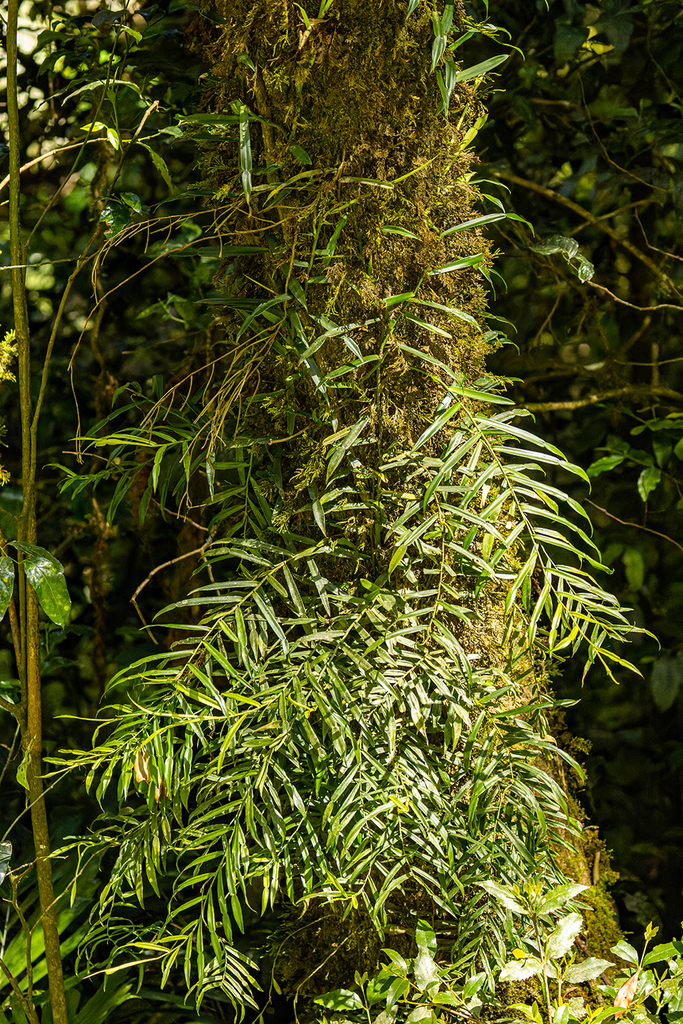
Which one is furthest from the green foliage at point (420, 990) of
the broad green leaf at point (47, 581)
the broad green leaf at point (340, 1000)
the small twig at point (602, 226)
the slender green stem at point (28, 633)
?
the small twig at point (602, 226)

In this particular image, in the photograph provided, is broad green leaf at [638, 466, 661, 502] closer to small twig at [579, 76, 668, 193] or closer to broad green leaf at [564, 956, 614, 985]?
small twig at [579, 76, 668, 193]

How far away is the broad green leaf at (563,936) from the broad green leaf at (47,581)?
0.52 metres

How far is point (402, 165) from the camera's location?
0.68 m

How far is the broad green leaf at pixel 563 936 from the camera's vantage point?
2.02 feet

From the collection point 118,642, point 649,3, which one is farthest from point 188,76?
point 118,642

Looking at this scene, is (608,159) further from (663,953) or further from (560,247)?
(663,953)

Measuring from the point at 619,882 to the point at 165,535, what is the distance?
3.60 feet

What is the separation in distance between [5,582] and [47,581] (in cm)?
5

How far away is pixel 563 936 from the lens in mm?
625

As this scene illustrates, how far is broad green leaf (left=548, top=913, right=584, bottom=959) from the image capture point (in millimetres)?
Answer: 617

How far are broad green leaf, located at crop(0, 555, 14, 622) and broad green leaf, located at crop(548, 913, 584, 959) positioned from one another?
55cm

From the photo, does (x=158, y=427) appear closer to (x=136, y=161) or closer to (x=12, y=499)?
(x=12, y=499)

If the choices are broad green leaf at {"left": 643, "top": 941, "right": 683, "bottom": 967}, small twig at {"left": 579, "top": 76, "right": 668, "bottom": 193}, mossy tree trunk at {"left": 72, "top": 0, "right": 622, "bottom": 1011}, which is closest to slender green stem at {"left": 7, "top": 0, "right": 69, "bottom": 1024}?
mossy tree trunk at {"left": 72, "top": 0, "right": 622, "bottom": 1011}

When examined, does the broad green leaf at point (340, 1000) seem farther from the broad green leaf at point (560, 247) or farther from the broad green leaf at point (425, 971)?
the broad green leaf at point (560, 247)
